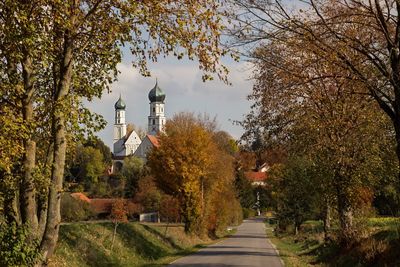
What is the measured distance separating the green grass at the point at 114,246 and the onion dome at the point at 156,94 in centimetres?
10332

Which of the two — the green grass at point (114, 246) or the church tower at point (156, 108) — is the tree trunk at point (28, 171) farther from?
the church tower at point (156, 108)

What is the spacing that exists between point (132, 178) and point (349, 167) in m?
64.1

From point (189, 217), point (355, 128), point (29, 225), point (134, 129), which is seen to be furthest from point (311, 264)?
point (134, 129)

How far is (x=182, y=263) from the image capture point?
24328mm

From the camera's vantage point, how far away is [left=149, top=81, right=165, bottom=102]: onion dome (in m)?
141

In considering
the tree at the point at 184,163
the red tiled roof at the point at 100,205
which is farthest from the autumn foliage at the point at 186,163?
the red tiled roof at the point at 100,205

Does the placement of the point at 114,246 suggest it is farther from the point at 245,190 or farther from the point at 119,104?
the point at 119,104

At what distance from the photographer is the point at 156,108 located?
492 ft

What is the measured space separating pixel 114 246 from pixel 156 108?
123 meters

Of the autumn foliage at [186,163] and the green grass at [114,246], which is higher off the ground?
the autumn foliage at [186,163]

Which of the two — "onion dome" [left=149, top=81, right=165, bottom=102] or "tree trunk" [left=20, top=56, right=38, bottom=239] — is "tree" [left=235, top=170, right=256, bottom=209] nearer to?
"onion dome" [left=149, top=81, right=165, bottom=102]

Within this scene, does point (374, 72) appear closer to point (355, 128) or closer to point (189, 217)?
point (355, 128)

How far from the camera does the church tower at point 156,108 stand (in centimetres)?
14162

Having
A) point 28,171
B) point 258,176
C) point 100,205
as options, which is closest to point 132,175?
point 100,205
